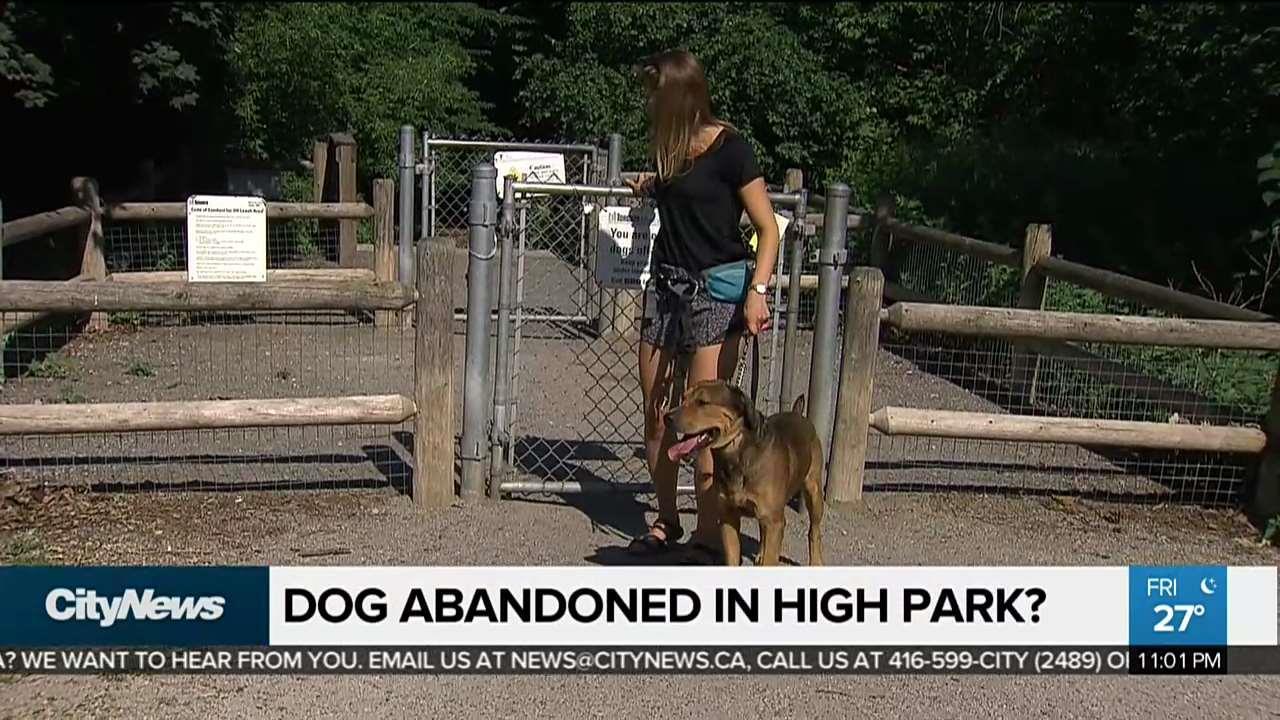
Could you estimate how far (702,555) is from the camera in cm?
495

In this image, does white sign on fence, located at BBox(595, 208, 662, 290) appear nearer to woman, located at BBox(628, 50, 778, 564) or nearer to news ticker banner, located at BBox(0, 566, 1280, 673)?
woman, located at BBox(628, 50, 778, 564)

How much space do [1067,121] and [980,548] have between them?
1416 cm

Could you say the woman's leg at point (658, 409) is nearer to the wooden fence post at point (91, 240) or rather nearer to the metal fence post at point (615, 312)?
the metal fence post at point (615, 312)

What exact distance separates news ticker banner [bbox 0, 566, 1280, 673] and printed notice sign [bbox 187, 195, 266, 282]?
10.2ft

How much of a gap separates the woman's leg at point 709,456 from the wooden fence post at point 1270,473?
9.33 feet

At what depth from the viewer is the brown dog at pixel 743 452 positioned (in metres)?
4.21

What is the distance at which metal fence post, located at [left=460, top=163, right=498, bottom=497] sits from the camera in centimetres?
539

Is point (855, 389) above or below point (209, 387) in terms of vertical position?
above

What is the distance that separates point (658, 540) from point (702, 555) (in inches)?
8.4

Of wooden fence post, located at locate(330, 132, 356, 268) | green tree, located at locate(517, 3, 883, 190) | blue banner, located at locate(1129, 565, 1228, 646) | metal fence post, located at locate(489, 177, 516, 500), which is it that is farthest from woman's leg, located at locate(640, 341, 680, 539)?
green tree, located at locate(517, 3, 883, 190)

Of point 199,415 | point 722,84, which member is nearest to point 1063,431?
point 199,415

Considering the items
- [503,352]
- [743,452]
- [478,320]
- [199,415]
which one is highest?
[478,320]

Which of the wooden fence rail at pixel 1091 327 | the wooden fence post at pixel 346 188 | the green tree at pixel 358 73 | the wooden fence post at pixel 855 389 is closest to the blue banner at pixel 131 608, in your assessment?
the wooden fence post at pixel 855 389

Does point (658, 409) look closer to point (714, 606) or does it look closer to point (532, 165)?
point (714, 606)
